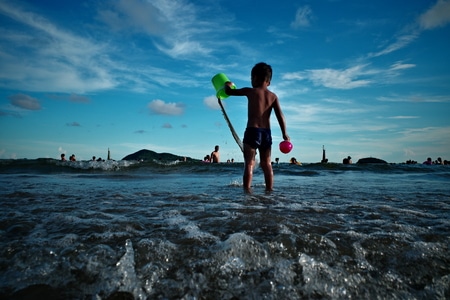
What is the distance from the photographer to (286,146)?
15.3 ft

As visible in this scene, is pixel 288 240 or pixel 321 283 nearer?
pixel 321 283

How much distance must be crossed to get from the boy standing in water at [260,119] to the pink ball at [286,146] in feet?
0.77

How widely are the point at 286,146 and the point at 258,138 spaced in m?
0.49

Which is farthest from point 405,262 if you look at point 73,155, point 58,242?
point 73,155

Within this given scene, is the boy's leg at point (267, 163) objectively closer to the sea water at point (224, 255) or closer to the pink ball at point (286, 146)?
the pink ball at point (286, 146)

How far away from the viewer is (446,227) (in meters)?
2.07

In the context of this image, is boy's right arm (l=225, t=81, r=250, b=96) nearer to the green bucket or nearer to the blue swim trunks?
the green bucket

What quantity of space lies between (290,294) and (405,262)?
72 cm

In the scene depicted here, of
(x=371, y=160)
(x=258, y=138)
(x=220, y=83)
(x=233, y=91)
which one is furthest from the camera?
(x=371, y=160)

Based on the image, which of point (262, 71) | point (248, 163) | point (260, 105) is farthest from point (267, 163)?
point (262, 71)

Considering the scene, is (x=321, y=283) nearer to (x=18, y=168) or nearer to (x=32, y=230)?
(x=32, y=230)

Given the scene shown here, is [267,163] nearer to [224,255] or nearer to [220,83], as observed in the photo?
[220,83]

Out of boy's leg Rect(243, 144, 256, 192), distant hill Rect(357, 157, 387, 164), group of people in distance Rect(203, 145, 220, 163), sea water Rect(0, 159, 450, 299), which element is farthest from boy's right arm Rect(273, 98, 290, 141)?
distant hill Rect(357, 157, 387, 164)

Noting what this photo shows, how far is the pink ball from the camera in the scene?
15.3 ft
